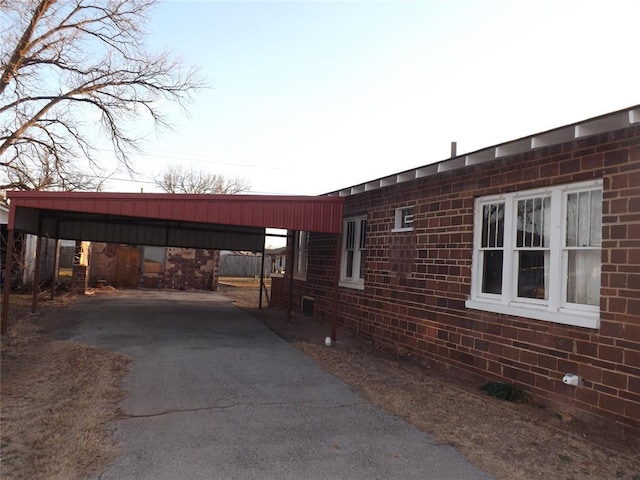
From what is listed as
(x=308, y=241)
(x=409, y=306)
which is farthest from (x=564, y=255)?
(x=308, y=241)

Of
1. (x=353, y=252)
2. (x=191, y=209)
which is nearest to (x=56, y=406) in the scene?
(x=191, y=209)

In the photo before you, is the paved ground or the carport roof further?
the carport roof

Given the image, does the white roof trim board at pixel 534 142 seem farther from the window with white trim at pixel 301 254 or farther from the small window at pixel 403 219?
the window with white trim at pixel 301 254

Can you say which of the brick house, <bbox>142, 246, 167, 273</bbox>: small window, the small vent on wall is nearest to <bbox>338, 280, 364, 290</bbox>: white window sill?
the brick house

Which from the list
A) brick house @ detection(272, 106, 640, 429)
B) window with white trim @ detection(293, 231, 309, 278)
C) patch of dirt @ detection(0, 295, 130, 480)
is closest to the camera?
patch of dirt @ detection(0, 295, 130, 480)

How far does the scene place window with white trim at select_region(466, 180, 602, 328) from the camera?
Result: 5746 millimetres

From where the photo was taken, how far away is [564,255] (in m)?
6.06

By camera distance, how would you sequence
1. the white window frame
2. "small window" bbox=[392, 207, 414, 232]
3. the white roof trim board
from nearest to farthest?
1. the white roof trim board
2. "small window" bbox=[392, 207, 414, 232]
3. the white window frame

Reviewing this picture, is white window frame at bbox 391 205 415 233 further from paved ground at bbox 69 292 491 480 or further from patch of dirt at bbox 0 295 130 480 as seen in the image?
patch of dirt at bbox 0 295 130 480

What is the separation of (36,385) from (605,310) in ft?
23.3

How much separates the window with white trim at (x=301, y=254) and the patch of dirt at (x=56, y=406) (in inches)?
294

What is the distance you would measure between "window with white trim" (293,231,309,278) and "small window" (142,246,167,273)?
1168cm

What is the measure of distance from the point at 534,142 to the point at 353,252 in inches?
242

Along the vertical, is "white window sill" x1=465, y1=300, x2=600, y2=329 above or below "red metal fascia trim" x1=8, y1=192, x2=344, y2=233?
below
